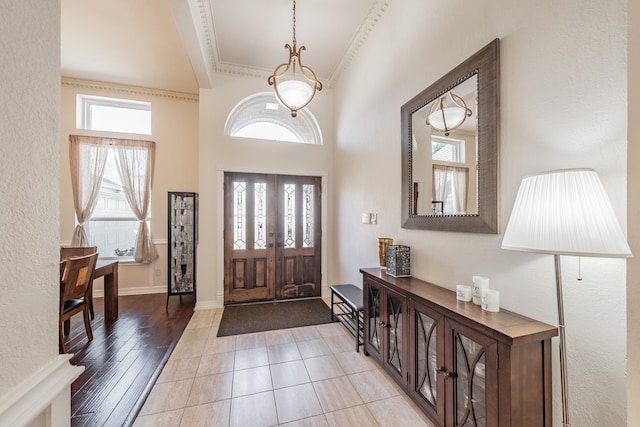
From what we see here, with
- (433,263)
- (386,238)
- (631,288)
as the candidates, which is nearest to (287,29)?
(386,238)

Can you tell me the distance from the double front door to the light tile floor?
1269 mm

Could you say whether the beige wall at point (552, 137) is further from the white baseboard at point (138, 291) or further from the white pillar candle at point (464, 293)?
the white baseboard at point (138, 291)

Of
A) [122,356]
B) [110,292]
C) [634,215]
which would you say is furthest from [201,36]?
[634,215]

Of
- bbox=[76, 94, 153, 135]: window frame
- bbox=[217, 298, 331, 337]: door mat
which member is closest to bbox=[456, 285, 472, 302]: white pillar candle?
bbox=[217, 298, 331, 337]: door mat

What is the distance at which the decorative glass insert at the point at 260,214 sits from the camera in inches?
163

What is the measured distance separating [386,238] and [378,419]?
1.53 meters

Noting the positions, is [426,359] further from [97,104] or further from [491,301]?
[97,104]

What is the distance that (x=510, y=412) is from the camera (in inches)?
45.3

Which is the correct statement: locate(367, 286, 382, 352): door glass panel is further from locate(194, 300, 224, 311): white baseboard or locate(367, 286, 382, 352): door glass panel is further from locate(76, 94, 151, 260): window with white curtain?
locate(76, 94, 151, 260): window with white curtain

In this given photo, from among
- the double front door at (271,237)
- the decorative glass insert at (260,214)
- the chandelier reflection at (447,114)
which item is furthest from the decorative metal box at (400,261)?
the decorative glass insert at (260,214)

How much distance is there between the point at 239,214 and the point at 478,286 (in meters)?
3.42

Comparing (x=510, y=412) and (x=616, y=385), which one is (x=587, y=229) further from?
(x=510, y=412)

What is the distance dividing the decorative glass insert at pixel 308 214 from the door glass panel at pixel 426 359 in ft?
9.00

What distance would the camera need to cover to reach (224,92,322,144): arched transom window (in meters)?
4.22
